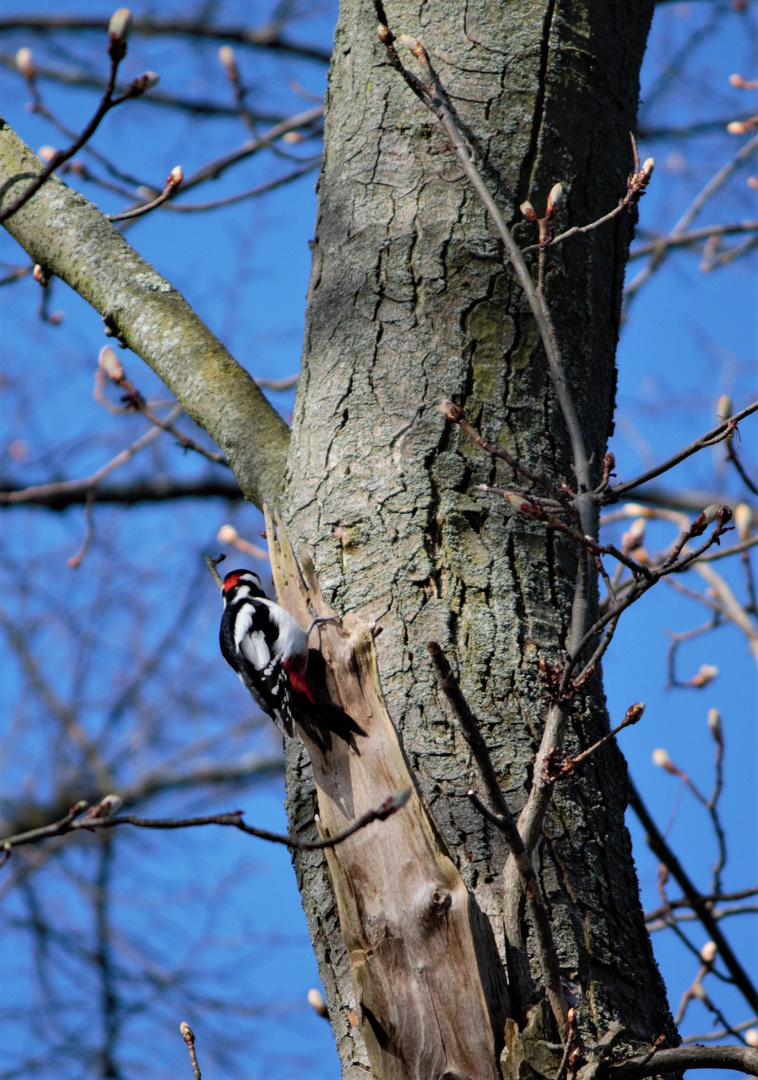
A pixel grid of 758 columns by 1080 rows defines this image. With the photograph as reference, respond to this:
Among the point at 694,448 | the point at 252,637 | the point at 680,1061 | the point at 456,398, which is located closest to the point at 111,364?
the point at 252,637

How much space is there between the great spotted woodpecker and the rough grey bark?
0.12m

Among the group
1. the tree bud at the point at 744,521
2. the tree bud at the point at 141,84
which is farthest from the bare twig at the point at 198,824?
the tree bud at the point at 744,521

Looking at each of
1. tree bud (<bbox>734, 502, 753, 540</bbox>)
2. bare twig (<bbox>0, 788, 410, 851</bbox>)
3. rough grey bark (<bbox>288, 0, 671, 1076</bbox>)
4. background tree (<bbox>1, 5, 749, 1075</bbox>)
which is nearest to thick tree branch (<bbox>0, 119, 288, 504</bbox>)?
background tree (<bbox>1, 5, 749, 1075</bbox>)

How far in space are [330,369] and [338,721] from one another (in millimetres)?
809

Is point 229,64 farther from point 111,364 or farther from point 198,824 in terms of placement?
point 198,824

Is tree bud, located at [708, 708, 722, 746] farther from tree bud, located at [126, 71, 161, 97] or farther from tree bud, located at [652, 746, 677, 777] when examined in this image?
tree bud, located at [126, 71, 161, 97]

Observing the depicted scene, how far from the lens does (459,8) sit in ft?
7.65

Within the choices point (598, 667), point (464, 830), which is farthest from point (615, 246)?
point (464, 830)

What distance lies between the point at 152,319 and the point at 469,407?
85cm

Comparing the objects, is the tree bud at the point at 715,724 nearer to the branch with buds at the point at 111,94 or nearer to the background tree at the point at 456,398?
the background tree at the point at 456,398

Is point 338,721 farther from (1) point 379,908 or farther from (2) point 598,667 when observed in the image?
(2) point 598,667

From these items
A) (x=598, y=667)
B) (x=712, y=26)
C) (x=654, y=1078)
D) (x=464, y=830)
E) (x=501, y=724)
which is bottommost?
(x=654, y=1078)

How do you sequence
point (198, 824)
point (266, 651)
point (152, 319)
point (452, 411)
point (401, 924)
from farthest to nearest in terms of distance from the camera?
point (152, 319)
point (266, 651)
point (452, 411)
point (401, 924)
point (198, 824)

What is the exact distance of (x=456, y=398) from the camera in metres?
2.03
